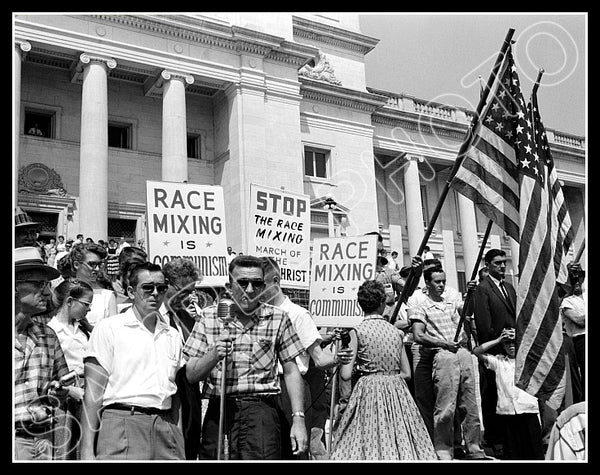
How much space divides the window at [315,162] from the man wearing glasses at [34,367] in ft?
85.2

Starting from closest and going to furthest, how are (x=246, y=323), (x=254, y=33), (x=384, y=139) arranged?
(x=246, y=323)
(x=254, y=33)
(x=384, y=139)

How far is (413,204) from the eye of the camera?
34438 mm

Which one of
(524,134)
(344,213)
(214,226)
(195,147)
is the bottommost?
(214,226)

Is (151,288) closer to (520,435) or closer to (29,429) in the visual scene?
(29,429)

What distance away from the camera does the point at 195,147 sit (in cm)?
2892

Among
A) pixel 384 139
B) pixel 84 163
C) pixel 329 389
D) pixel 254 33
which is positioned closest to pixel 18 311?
pixel 329 389

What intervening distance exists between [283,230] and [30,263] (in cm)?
502

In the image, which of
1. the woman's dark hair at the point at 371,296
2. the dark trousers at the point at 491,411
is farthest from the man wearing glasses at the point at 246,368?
the dark trousers at the point at 491,411

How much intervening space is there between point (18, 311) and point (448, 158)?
35.0 meters

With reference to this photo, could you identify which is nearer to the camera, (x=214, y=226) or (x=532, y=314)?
(x=532, y=314)

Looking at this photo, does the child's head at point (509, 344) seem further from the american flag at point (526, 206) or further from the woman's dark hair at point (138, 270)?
the woman's dark hair at point (138, 270)

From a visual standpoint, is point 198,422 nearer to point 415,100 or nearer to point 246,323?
point 246,323

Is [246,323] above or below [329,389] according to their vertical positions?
above

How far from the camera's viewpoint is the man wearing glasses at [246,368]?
4488 millimetres
